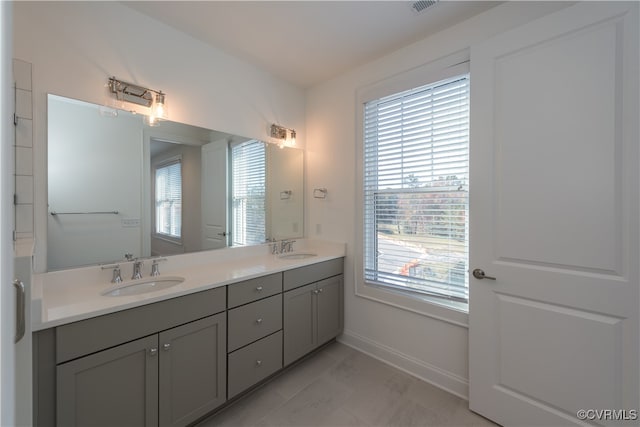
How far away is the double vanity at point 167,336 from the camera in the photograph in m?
1.13

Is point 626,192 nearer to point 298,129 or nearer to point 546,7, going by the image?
point 546,7

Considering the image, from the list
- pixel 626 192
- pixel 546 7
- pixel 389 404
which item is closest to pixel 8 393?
pixel 389 404

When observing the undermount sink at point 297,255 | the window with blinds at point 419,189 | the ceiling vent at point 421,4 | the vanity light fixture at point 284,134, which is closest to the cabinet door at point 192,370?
the undermount sink at point 297,255

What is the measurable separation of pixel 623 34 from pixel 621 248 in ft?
3.27

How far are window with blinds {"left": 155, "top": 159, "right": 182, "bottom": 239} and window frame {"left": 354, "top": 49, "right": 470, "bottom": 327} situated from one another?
1.47 meters

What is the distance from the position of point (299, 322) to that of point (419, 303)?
95 centimetres

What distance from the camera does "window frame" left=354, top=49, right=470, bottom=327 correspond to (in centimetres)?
188

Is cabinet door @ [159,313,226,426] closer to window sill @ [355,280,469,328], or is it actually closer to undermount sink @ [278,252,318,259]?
undermount sink @ [278,252,318,259]

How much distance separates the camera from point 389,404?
179 cm

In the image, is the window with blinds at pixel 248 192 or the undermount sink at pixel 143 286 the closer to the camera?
the undermount sink at pixel 143 286

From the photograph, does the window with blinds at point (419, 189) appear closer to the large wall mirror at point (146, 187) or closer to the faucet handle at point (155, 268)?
the large wall mirror at point (146, 187)

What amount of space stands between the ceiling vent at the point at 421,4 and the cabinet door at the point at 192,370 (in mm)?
2280

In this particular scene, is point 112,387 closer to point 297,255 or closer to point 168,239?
point 168,239

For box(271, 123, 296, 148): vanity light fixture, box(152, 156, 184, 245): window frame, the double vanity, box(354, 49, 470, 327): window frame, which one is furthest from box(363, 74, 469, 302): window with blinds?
box(152, 156, 184, 245): window frame
